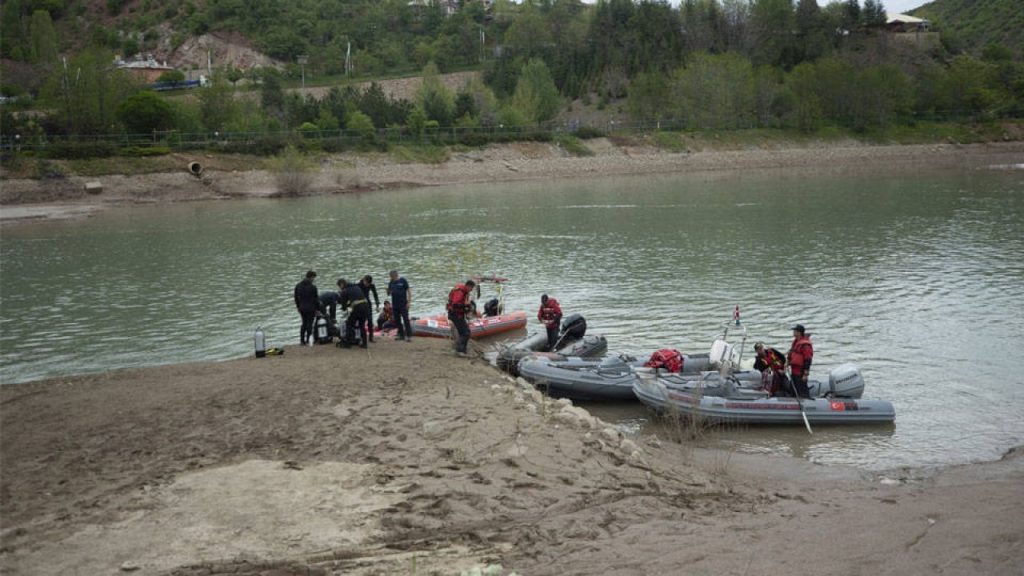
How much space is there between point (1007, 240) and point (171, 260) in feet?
117

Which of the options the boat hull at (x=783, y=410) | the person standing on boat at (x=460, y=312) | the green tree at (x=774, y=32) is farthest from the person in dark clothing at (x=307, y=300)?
the green tree at (x=774, y=32)

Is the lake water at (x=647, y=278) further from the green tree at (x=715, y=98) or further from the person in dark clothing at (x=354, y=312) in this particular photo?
the green tree at (x=715, y=98)

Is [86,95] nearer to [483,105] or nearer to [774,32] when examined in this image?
[483,105]

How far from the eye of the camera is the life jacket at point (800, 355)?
15.6m

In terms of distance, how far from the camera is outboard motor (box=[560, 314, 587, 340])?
20.5 m

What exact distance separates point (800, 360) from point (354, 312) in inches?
352

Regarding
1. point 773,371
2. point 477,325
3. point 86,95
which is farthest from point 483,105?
point 773,371

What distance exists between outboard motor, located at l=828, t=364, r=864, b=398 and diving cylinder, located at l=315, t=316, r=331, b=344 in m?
10.5

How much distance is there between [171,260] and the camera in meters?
36.7

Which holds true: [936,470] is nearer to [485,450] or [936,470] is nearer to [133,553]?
[485,450]

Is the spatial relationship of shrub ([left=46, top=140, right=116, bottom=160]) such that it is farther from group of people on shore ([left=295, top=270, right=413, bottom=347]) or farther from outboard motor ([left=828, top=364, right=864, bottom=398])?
outboard motor ([left=828, top=364, right=864, bottom=398])

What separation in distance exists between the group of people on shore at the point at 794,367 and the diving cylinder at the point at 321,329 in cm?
929

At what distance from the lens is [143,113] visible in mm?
73000

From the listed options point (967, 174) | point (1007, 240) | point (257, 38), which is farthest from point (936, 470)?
point (257, 38)
